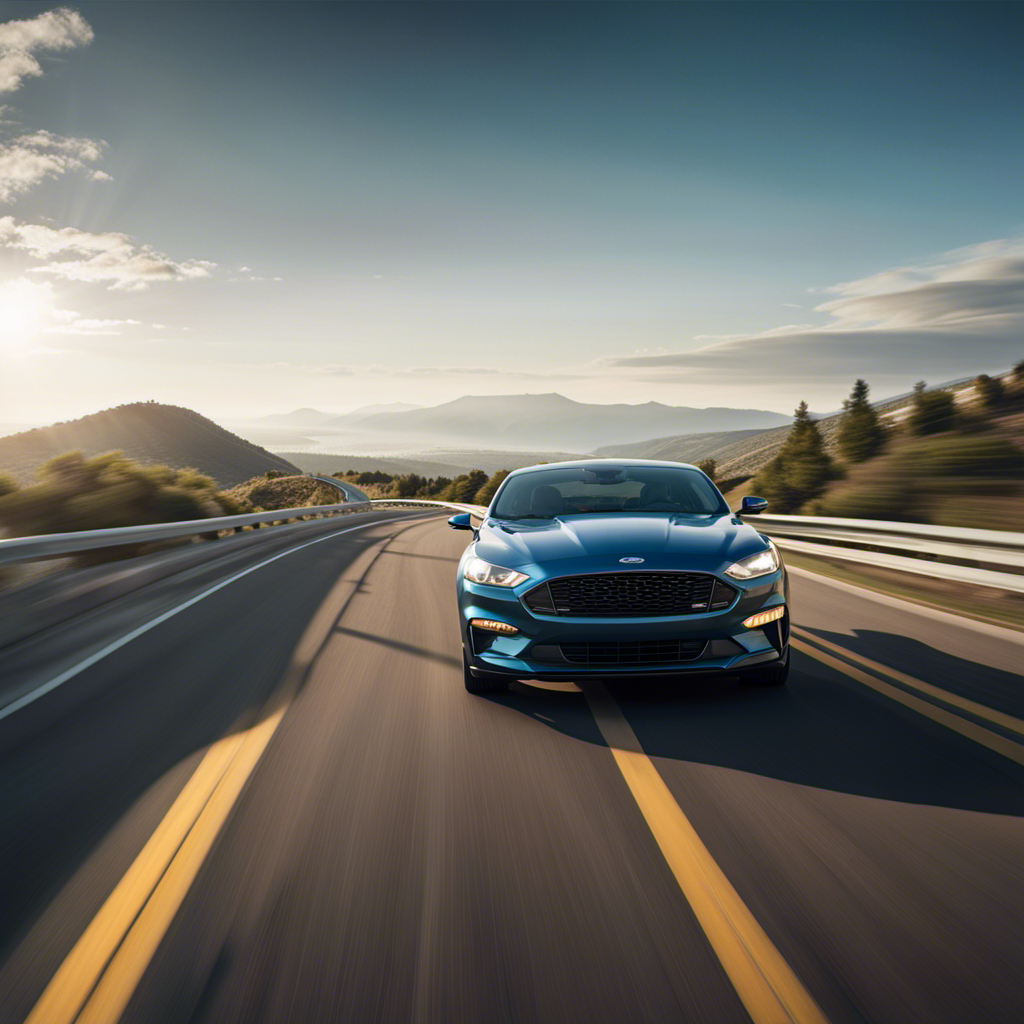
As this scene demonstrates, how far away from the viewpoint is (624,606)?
185 inches

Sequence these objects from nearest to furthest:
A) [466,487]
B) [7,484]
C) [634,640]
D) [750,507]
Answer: [634,640], [750,507], [7,484], [466,487]

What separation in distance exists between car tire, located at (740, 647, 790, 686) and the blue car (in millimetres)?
14

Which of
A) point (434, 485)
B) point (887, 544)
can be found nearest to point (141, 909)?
point (887, 544)

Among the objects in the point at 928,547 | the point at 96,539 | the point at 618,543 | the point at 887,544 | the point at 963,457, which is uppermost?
the point at 618,543

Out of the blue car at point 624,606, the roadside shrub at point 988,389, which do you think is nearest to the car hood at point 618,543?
the blue car at point 624,606

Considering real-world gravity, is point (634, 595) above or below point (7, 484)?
below

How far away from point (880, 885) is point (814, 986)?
0.72 m

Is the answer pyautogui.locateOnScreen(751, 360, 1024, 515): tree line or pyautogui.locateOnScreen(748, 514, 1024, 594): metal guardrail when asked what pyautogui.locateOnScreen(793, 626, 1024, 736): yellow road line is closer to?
pyautogui.locateOnScreen(748, 514, 1024, 594): metal guardrail

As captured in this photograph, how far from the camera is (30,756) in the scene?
4246 mm

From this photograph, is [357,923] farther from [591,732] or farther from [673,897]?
[591,732]

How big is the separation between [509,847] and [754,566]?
2.67 m

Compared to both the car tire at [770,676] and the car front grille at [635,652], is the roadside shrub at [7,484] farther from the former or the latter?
the car tire at [770,676]

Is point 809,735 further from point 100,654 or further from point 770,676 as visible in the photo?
point 100,654

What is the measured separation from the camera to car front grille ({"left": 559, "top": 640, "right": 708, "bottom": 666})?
4.64 m
